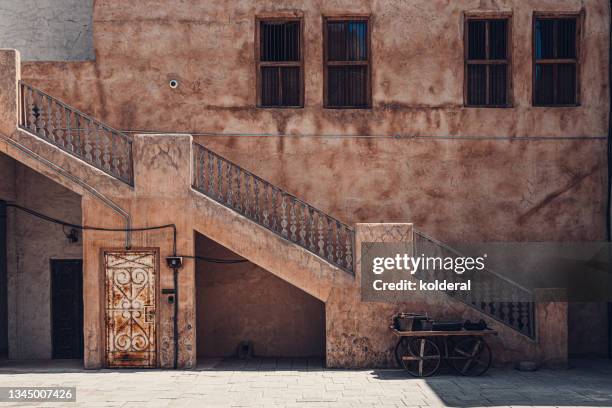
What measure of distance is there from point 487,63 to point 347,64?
3.31m

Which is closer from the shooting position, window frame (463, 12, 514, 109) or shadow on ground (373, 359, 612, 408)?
shadow on ground (373, 359, 612, 408)

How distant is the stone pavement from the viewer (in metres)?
10.6

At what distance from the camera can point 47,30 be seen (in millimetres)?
15406

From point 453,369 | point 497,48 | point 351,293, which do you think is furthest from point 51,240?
point 497,48

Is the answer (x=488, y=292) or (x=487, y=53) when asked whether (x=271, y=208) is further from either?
(x=487, y=53)

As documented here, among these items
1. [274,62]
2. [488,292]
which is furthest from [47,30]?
[488,292]

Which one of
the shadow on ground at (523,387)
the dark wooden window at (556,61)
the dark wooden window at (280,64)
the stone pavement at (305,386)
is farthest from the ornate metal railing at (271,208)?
the dark wooden window at (556,61)

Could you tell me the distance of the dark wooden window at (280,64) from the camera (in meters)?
14.9

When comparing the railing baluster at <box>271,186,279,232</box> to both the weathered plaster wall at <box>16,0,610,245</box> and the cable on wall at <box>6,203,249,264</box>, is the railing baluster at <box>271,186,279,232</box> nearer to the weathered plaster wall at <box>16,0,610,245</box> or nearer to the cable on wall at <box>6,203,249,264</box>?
the weathered plaster wall at <box>16,0,610,245</box>

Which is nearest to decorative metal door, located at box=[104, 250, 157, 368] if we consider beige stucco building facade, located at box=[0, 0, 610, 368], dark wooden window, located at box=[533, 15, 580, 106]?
beige stucco building facade, located at box=[0, 0, 610, 368]

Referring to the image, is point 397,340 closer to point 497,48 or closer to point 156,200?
point 156,200

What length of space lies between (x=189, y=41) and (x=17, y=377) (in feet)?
26.6

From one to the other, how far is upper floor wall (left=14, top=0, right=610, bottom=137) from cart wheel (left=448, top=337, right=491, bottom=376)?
4918mm

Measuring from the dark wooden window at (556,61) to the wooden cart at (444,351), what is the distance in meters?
6.08
